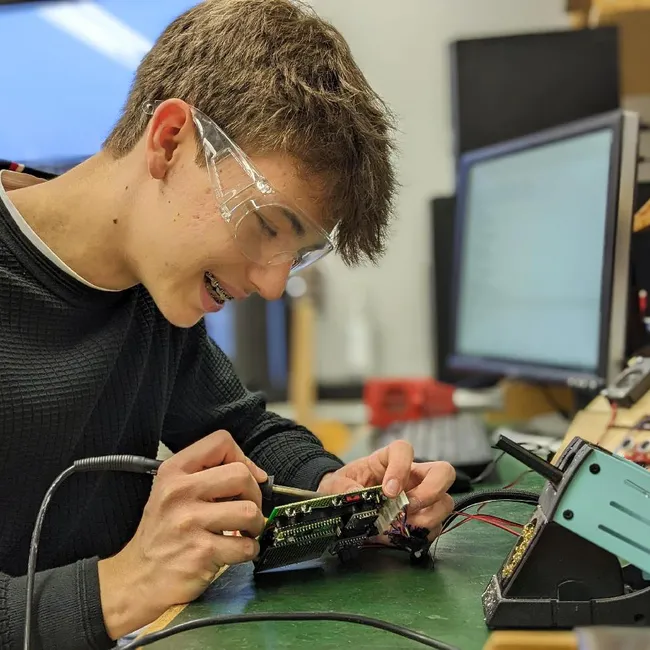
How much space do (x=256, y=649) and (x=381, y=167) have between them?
568mm

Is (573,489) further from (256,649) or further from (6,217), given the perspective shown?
(6,217)

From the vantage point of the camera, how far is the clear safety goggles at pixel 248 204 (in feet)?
2.86

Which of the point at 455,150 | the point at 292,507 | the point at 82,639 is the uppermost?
the point at 455,150

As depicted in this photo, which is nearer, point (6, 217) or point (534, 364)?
point (6, 217)

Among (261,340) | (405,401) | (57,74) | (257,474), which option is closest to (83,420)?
(257,474)

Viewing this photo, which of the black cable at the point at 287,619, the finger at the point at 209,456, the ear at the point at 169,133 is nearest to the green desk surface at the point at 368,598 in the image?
the black cable at the point at 287,619

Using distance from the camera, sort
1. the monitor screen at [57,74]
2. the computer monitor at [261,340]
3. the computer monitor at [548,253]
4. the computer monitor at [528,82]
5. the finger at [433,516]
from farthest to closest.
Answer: the computer monitor at [261,340] < the monitor screen at [57,74] < the computer monitor at [528,82] < the computer monitor at [548,253] < the finger at [433,516]

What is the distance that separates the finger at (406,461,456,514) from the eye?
33 centimetres

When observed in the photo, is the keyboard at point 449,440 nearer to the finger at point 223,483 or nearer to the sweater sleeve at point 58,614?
the finger at point 223,483

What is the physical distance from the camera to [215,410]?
1236 millimetres

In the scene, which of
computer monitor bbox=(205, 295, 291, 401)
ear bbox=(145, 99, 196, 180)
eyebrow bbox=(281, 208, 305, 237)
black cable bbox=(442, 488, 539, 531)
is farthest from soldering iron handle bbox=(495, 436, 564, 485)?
computer monitor bbox=(205, 295, 291, 401)

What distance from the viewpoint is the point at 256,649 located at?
0.62 m

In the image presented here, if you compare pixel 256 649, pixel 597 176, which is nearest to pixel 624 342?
pixel 597 176

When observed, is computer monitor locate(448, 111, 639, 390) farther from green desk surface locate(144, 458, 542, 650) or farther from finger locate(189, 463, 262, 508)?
finger locate(189, 463, 262, 508)
